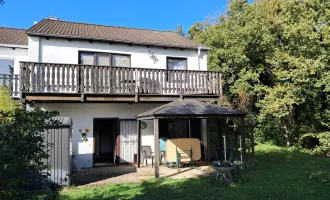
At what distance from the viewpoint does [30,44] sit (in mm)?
11039

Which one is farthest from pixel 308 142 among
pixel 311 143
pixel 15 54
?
pixel 15 54

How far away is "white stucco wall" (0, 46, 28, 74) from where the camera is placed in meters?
12.3

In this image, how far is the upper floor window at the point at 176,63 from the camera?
13734mm

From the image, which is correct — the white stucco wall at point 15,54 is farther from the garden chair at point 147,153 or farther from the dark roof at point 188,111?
the garden chair at point 147,153

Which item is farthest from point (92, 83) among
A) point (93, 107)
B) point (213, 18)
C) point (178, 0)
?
point (213, 18)

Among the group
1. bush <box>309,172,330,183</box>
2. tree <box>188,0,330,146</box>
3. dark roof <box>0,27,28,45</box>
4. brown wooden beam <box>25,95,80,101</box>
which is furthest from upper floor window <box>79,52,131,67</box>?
bush <box>309,172,330,183</box>

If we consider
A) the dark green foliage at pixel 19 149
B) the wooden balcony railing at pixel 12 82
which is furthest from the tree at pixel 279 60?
the dark green foliage at pixel 19 149

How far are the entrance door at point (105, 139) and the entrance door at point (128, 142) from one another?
1.63 feet

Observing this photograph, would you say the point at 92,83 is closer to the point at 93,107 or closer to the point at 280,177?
the point at 93,107

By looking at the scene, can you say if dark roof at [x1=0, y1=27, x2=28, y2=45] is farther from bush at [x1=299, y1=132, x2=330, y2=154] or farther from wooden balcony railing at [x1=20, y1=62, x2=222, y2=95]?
bush at [x1=299, y1=132, x2=330, y2=154]

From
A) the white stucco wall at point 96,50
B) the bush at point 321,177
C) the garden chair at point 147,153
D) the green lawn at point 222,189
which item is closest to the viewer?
the green lawn at point 222,189

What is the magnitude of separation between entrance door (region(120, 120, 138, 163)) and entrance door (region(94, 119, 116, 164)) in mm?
497

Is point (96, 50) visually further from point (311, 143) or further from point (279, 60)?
point (311, 143)

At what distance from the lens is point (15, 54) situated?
1249 cm
